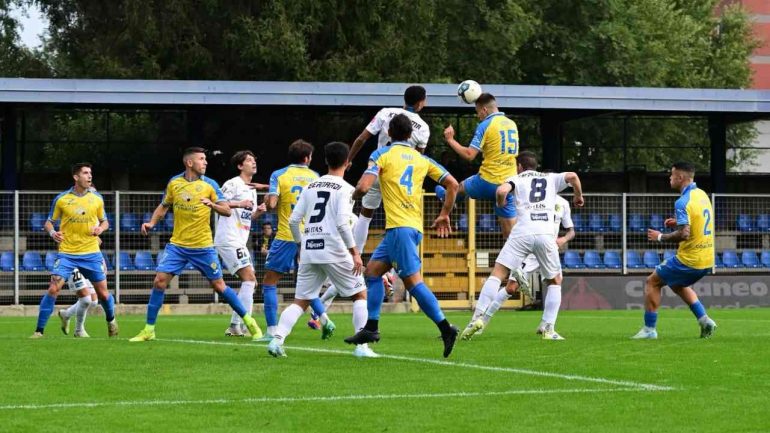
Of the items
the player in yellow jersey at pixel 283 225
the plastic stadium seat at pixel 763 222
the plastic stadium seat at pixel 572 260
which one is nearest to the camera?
the player in yellow jersey at pixel 283 225

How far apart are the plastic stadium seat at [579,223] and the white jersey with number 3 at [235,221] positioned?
13589mm

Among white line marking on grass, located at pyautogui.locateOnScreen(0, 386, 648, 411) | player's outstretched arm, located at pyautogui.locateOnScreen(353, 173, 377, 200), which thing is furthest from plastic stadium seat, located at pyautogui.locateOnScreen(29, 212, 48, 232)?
white line marking on grass, located at pyautogui.locateOnScreen(0, 386, 648, 411)

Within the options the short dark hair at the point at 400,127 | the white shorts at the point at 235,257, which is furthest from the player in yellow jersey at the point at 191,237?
the short dark hair at the point at 400,127

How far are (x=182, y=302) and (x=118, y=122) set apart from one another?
33.8 feet

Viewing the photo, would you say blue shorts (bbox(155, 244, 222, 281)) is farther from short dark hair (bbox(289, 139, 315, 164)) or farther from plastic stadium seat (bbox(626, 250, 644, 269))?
plastic stadium seat (bbox(626, 250, 644, 269))

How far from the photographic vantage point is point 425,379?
34.4 ft

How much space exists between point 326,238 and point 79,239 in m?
6.05

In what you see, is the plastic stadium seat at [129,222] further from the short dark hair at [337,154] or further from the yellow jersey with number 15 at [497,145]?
the short dark hair at [337,154]

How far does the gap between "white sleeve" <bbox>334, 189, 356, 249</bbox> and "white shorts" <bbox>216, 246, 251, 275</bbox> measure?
5.04 meters

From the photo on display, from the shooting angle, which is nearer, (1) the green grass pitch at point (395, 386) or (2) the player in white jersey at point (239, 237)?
(1) the green grass pitch at point (395, 386)

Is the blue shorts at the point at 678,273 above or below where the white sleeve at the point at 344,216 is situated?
below

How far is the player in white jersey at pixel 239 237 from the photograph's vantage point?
17.0 metres

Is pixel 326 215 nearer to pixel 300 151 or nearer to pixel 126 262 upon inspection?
pixel 300 151

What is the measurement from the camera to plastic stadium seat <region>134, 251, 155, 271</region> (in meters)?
27.9
